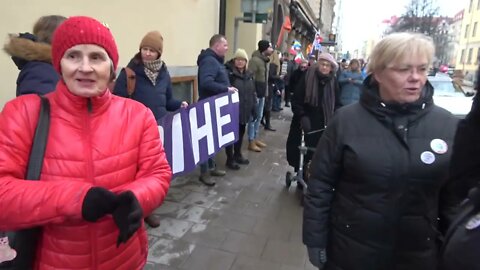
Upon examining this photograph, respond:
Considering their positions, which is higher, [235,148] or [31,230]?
[31,230]

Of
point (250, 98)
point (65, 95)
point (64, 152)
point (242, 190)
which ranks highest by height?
point (65, 95)

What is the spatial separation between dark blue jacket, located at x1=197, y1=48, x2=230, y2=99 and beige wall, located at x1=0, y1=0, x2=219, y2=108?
104cm

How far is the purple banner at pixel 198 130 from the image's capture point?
4.31 m

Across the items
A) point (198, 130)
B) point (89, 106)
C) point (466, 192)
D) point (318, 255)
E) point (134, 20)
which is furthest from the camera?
point (134, 20)

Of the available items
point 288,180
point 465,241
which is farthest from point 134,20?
point 465,241

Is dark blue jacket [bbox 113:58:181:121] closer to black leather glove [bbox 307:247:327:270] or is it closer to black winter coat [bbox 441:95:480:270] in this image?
black leather glove [bbox 307:247:327:270]

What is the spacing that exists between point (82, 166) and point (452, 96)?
9160 mm

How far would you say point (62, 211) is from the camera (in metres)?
1.34

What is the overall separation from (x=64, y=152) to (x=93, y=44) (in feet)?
1.49

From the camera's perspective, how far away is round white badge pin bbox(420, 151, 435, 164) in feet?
5.73

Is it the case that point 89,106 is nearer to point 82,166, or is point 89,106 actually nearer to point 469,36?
point 82,166

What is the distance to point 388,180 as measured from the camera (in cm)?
177

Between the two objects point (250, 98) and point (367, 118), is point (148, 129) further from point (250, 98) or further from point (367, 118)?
point (250, 98)

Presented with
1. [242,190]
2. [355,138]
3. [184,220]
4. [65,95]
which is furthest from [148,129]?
[242,190]
